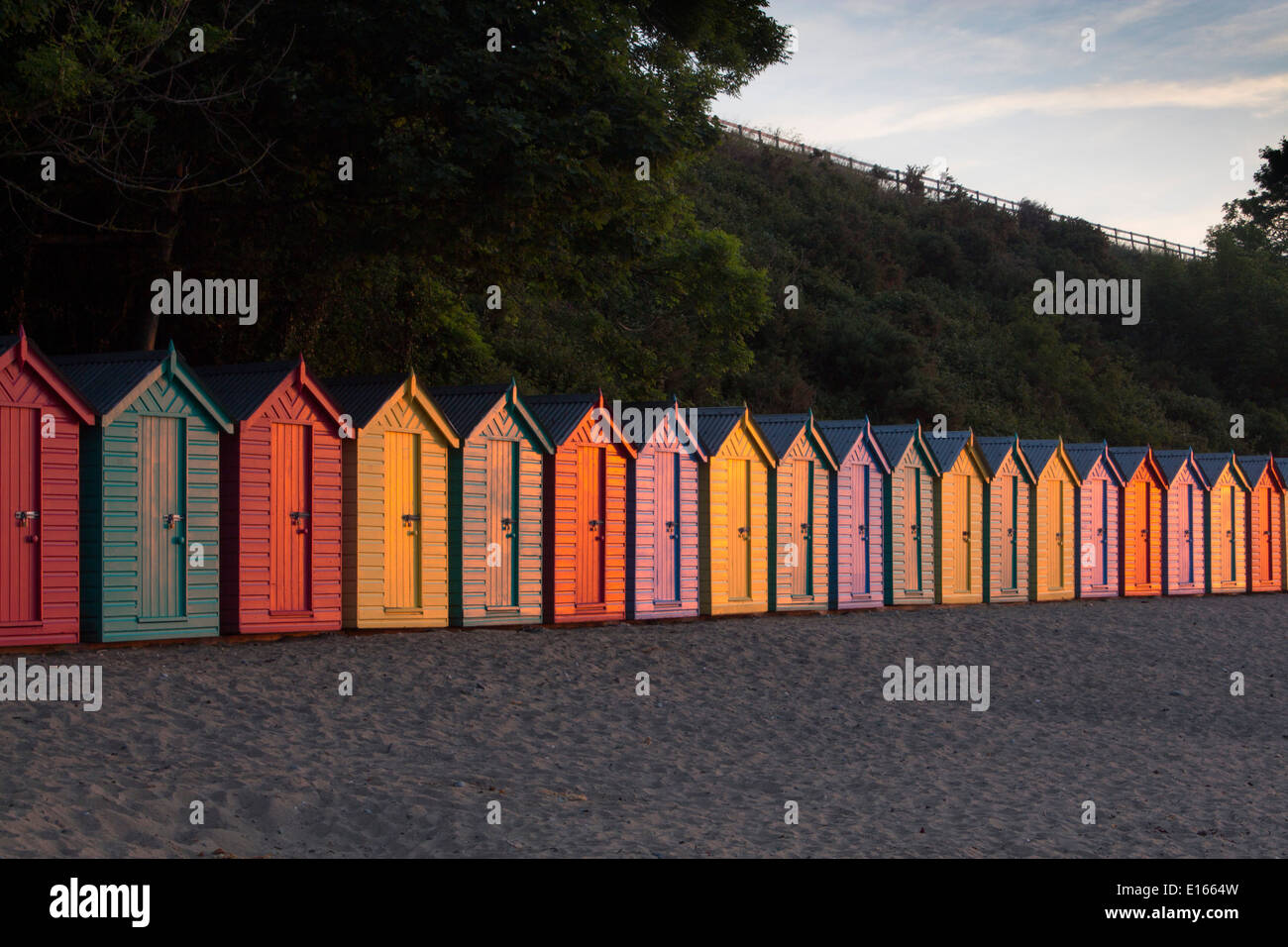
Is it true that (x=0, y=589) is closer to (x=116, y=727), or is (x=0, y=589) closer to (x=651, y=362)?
(x=116, y=727)

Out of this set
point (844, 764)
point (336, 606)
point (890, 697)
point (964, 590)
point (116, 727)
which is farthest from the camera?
point (964, 590)

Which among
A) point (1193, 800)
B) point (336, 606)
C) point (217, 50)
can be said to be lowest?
point (1193, 800)

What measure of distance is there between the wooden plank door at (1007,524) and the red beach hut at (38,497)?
17313mm

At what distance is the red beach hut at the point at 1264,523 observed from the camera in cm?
Result: 3359

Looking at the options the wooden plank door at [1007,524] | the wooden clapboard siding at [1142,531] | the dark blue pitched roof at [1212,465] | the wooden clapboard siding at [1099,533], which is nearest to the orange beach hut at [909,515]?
the wooden plank door at [1007,524]

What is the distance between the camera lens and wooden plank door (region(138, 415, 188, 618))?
14.7 meters

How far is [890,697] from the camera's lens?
1495cm

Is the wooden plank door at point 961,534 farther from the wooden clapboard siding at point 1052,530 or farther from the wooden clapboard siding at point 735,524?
the wooden clapboard siding at point 735,524

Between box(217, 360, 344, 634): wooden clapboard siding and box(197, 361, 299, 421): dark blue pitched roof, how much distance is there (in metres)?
0.03

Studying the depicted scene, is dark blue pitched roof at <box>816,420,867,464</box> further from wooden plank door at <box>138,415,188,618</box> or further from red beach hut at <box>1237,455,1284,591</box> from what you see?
red beach hut at <box>1237,455,1284,591</box>

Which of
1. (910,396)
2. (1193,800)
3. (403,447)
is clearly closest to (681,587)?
(403,447)

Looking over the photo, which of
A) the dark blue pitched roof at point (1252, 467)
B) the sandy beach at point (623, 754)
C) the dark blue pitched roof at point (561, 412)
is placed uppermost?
the dark blue pitched roof at point (561, 412)

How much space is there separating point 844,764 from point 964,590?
15015mm

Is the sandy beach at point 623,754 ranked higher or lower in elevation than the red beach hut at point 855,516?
lower
